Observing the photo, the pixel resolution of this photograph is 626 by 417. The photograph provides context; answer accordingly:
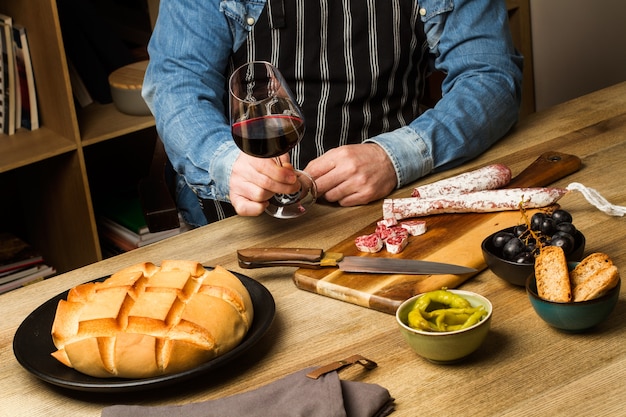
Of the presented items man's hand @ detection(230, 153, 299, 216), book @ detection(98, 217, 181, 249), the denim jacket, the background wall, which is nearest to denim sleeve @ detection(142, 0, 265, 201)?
the denim jacket

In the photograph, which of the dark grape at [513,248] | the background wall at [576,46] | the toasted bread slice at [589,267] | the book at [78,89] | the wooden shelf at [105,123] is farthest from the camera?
the background wall at [576,46]

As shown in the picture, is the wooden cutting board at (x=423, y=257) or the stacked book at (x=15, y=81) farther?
the stacked book at (x=15, y=81)

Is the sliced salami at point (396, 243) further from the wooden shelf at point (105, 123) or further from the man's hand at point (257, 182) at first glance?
the wooden shelf at point (105, 123)

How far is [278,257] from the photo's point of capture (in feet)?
4.33

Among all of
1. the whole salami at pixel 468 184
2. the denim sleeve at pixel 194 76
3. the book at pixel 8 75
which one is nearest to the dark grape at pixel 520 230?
the whole salami at pixel 468 184

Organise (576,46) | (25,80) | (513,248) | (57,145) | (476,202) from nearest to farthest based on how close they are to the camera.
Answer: (513,248)
(476,202)
(57,145)
(25,80)
(576,46)

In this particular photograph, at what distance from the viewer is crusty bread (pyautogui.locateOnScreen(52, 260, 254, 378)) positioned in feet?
3.43

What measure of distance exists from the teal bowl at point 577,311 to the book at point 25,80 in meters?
1.99

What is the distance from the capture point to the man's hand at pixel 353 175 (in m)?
1.57

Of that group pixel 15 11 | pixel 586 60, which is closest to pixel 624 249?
pixel 15 11

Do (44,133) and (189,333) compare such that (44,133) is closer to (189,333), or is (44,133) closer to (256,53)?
(256,53)

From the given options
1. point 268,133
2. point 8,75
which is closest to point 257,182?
point 268,133

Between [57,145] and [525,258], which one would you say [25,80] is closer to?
[57,145]

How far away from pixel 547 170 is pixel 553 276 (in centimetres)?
52
